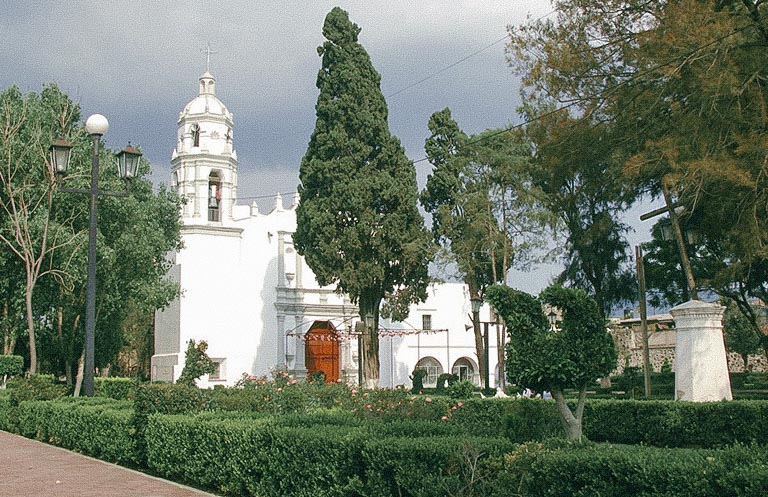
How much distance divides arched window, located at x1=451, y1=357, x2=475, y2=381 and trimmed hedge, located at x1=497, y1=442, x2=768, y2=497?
37773mm

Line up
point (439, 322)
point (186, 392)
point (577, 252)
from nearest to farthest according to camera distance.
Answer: point (186, 392), point (577, 252), point (439, 322)

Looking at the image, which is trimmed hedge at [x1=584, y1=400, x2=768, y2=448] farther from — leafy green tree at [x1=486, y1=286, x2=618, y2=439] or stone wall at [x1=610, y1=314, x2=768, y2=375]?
→ stone wall at [x1=610, y1=314, x2=768, y2=375]

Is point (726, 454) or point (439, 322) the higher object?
point (439, 322)

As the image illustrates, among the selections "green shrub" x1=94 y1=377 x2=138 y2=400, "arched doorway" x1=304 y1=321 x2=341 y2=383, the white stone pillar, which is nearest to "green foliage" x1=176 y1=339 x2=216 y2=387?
"green shrub" x1=94 y1=377 x2=138 y2=400

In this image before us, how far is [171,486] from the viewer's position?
8922 millimetres

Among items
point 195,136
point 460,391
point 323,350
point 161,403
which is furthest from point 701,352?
point 195,136

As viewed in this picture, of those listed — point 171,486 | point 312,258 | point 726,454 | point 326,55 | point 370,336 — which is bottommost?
point 171,486

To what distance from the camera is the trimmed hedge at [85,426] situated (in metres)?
10.8

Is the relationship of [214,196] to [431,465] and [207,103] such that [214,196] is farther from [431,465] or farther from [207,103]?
[431,465]

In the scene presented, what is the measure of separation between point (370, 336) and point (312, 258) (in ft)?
12.3

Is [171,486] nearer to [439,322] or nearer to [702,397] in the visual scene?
[702,397]

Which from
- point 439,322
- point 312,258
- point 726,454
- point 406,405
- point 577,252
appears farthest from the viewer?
point 439,322

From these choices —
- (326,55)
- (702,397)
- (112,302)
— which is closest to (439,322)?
(326,55)

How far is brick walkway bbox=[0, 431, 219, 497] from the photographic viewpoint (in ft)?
27.7
